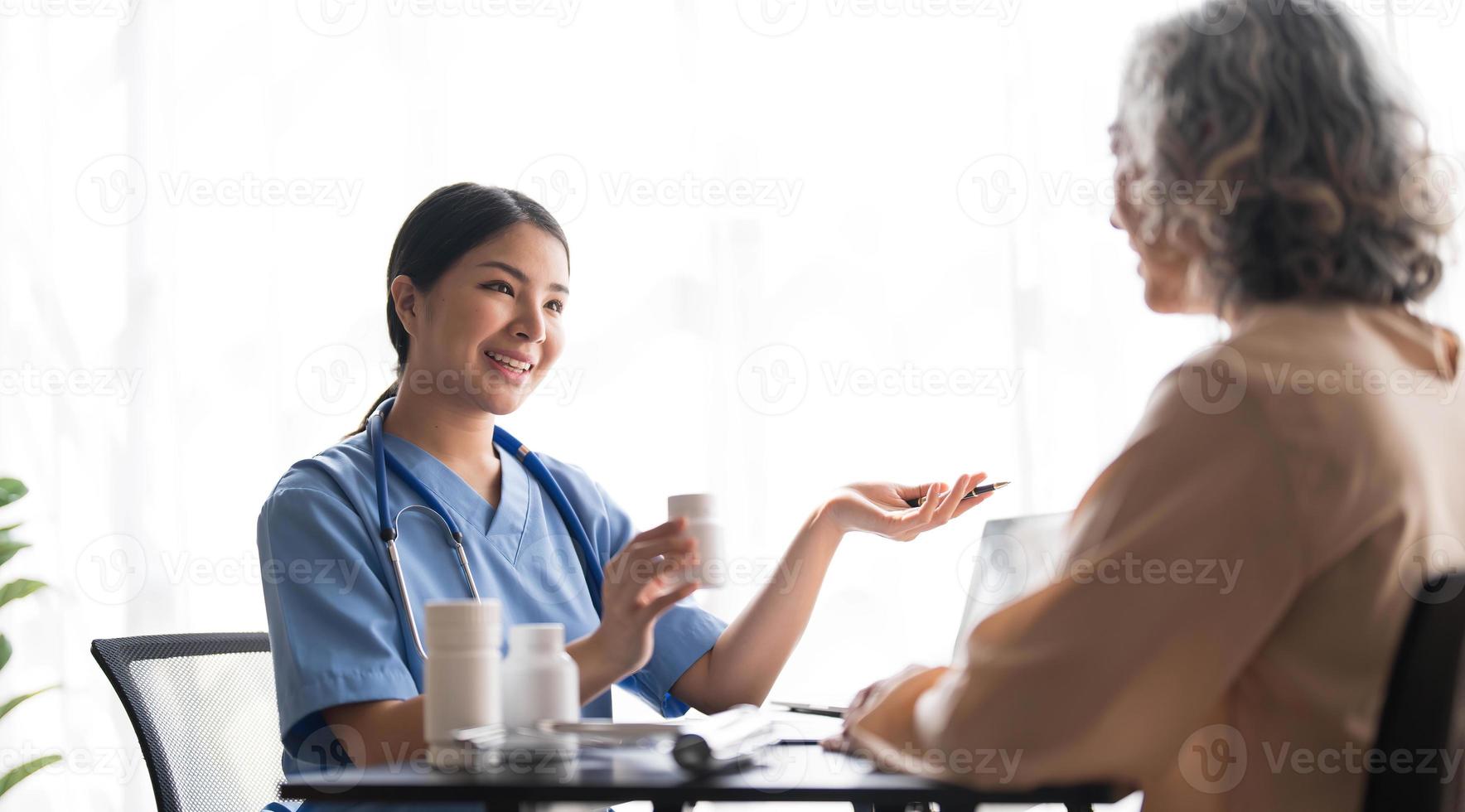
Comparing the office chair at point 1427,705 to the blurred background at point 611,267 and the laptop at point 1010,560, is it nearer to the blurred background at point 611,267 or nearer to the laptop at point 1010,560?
the laptop at point 1010,560

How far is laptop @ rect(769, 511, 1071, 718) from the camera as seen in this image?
1.61 meters

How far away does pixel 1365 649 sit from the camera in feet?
2.55

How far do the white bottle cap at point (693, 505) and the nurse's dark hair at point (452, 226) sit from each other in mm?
571

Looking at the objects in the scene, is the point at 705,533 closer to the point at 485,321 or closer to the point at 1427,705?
the point at 485,321

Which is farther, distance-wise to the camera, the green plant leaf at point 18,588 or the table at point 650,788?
the green plant leaf at point 18,588

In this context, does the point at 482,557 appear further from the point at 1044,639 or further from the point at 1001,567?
the point at 1044,639

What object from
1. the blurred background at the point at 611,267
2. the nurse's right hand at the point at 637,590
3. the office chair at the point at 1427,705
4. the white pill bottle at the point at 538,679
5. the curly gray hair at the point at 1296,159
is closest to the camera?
the office chair at the point at 1427,705

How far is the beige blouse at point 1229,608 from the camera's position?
0.77 meters

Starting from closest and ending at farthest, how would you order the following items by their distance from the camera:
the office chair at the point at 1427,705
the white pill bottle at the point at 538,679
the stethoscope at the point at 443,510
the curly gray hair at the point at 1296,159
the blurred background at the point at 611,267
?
1. the office chair at the point at 1427,705
2. the curly gray hair at the point at 1296,159
3. the white pill bottle at the point at 538,679
4. the stethoscope at the point at 443,510
5. the blurred background at the point at 611,267

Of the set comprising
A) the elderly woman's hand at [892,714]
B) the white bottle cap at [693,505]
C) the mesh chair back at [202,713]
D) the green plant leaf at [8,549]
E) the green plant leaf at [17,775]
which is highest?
the white bottle cap at [693,505]

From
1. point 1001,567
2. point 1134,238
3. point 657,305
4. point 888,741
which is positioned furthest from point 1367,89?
point 657,305

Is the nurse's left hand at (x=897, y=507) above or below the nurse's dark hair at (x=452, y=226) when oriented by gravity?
below

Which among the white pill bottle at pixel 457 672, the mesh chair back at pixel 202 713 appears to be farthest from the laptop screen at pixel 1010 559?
the mesh chair back at pixel 202 713

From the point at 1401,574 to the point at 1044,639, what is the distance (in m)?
0.25
